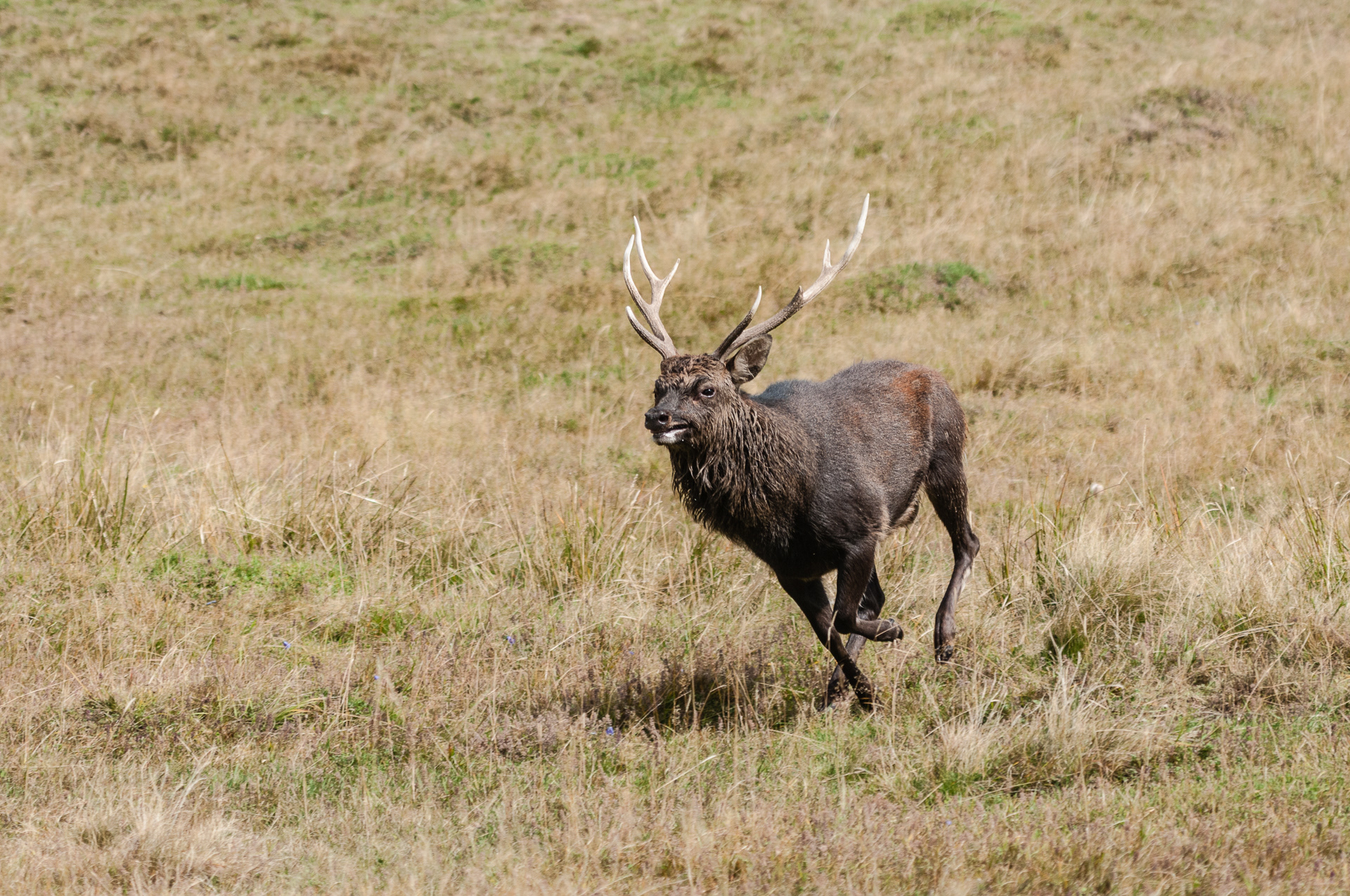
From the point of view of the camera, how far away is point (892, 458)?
6.06 meters

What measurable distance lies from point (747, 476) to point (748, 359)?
0.56 m

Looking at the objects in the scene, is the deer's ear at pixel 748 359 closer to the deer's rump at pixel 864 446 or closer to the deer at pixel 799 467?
the deer at pixel 799 467

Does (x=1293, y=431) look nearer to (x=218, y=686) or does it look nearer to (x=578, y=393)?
(x=578, y=393)

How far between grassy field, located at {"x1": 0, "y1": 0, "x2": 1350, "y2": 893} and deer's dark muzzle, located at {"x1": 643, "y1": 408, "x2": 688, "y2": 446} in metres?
1.26

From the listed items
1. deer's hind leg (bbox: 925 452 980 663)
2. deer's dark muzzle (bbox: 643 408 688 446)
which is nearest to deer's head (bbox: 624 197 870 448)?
deer's dark muzzle (bbox: 643 408 688 446)

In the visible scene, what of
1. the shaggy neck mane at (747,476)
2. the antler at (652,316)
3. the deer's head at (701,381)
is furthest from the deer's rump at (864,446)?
the antler at (652,316)

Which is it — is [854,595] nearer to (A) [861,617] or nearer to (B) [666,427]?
(A) [861,617]

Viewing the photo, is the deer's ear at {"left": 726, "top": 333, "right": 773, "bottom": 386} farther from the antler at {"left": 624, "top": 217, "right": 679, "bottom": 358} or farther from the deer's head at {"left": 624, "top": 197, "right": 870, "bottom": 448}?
the antler at {"left": 624, "top": 217, "right": 679, "bottom": 358}

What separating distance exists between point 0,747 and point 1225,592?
5.50m

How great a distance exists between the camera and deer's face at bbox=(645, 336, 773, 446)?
505 centimetres

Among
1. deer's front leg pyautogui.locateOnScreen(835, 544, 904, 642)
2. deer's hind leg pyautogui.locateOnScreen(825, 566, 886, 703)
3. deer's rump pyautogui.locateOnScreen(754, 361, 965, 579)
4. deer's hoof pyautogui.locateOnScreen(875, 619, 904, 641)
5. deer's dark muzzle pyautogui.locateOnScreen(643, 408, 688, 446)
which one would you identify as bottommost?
deer's hind leg pyautogui.locateOnScreen(825, 566, 886, 703)

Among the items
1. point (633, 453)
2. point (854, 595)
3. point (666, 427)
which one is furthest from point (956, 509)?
point (633, 453)

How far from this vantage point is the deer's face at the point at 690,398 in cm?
505

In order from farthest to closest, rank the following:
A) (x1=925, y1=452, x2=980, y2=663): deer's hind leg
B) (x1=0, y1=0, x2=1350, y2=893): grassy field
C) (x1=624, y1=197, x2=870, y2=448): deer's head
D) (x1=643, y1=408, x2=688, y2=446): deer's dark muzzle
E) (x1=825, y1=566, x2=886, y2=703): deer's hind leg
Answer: (x1=925, y1=452, x2=980, y2=663): deer's hind leg
(x1=825, y1=566, x2=886, y2=703): deer's hind leg
(x1=624, y1=197, x2=870, y2=448): deer's head
(x1=643, y1=408, x2=688, y2=446): deer's dark muzzle
(x1=0, y1=0, x2=1350, y2=893): grassy field
